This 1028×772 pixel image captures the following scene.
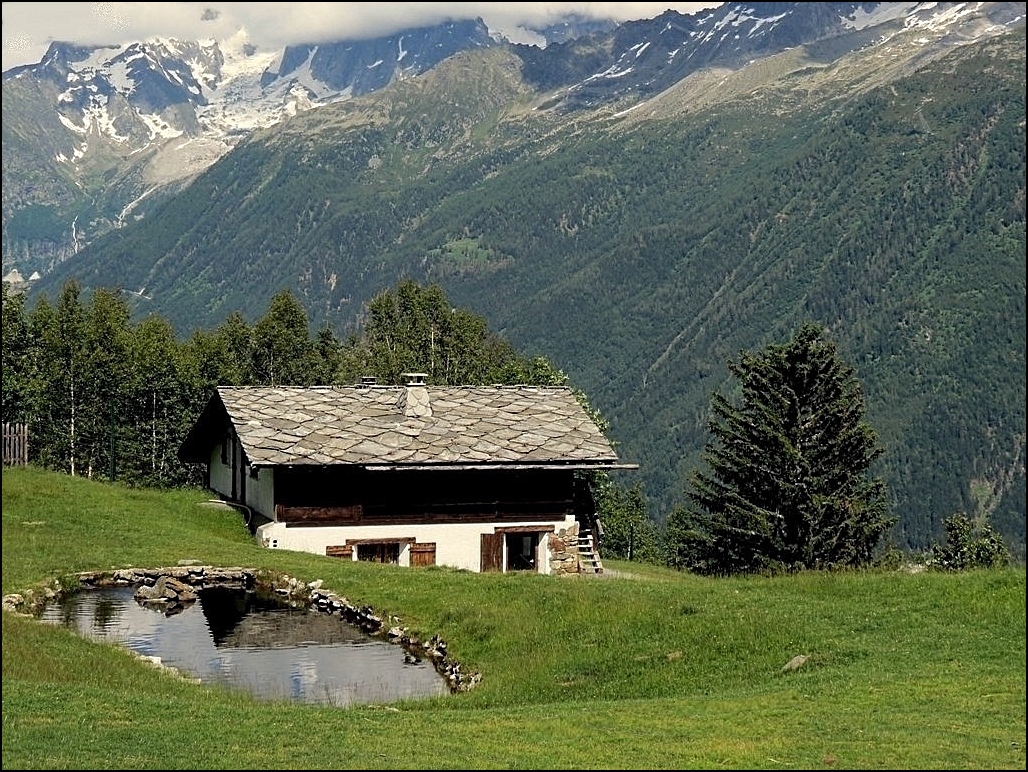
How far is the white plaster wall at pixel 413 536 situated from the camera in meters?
47.3

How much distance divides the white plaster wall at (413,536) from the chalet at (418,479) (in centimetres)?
3

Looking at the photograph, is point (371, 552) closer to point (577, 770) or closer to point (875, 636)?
point (875, 636)

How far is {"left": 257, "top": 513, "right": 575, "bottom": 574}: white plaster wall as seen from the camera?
47.3 meters

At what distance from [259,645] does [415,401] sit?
19.5 metres

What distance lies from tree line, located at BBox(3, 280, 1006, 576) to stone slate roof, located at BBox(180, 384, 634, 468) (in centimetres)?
896

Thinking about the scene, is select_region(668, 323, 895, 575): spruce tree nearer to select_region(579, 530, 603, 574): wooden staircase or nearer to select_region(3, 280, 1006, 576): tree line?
select_region(3, 280, 1006, 576): tree line

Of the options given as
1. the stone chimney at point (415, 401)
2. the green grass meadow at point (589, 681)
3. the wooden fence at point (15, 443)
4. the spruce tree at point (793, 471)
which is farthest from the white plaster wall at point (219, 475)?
the spruce tree at point (793, 471)

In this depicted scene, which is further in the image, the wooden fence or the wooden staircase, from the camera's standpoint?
the wooden fence

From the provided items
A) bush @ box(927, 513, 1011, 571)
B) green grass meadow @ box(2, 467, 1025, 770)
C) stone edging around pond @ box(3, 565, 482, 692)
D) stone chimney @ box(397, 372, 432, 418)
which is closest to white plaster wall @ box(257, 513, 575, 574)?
stone chimney @ box(397, 372, 432, 418)

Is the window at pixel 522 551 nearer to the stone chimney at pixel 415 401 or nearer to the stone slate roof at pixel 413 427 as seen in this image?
the stone slate roof at pixel 413 427

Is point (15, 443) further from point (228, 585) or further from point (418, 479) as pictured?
point (228, 585)

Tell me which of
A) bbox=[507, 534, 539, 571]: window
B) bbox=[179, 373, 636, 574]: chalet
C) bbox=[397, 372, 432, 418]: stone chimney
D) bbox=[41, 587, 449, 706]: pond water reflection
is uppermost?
bbox=[397, 372, 432, 418]: stone chimney

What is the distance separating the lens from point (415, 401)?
51.2 meters

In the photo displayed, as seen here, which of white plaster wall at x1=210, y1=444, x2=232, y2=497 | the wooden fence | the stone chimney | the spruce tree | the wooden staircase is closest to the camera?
the wooden staircase
